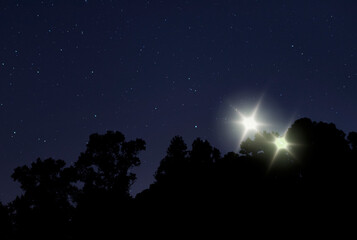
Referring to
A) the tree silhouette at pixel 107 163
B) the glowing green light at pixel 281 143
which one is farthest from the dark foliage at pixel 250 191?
the tree silhouette at pixel 107 163

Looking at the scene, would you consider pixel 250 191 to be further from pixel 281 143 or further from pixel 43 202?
pixel 43 202

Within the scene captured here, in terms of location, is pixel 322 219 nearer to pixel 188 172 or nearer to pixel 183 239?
pixel 183 239

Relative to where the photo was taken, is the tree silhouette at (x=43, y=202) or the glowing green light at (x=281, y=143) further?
the tree silhouette at (x=43, y=202)

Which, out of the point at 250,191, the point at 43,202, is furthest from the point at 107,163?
the point at 250,191

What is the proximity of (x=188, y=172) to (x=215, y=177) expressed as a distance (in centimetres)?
248

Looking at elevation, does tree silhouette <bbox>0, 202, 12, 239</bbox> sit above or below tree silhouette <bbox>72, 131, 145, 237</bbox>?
below

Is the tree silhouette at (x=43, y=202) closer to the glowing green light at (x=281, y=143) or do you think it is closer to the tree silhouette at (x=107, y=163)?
the tree silhouette at (x=107, y=163)

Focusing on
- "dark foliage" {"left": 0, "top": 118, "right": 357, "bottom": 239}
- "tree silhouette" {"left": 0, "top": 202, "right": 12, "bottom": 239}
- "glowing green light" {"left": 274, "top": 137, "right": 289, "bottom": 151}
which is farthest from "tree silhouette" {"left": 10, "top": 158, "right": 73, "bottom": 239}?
"glowing green light" {"left": 274, "top": 137, "right": 289, "bottom": 151}

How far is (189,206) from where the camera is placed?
52.4 ft

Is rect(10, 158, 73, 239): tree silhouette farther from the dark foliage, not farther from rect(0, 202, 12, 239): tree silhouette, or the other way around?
the dark foliage

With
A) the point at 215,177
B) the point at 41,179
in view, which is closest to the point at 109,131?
the point at 41,179

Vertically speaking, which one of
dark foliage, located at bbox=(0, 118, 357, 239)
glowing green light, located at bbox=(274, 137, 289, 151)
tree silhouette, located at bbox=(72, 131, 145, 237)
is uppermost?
tree silhouette, located at bbox=(72, 131, 145, 237)

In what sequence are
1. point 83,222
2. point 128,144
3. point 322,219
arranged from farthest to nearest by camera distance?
1. point 128,144
2. point 83,222
3. point 322,219

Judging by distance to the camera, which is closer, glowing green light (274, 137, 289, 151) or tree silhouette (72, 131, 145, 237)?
glowing green light (274, 137, 289, 151)
